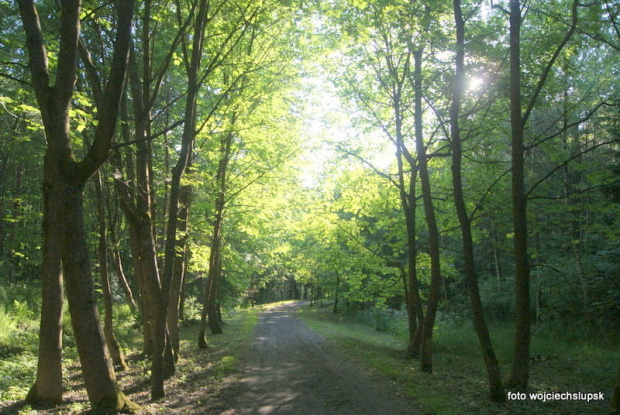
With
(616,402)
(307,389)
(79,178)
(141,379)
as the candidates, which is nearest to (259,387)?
(307,389)

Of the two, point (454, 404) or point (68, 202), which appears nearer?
point (68, 202)

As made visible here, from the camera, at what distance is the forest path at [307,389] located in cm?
751

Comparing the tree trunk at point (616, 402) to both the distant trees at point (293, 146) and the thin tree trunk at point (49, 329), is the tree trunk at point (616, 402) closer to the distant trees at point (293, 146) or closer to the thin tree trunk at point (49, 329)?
the distant trees at point (293, 146)

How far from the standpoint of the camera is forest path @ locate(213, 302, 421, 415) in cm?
751

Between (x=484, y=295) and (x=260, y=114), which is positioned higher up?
(x=260, y=114)

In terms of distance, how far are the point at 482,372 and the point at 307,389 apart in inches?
196

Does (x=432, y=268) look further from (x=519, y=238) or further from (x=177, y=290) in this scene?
(x=177, y=290)

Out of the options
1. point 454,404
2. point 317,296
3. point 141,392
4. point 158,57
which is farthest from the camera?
point 317,296

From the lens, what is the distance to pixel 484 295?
23.7 m

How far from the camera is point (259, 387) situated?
30.5 ft

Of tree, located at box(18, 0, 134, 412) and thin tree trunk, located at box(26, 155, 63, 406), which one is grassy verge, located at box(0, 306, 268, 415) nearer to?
thin tree trunk, located at box(26, 155, 63, 406)

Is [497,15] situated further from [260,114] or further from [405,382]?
[405,382]

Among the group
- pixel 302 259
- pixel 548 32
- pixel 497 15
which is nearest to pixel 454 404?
pixel 548 32

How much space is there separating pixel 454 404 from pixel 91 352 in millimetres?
6257
